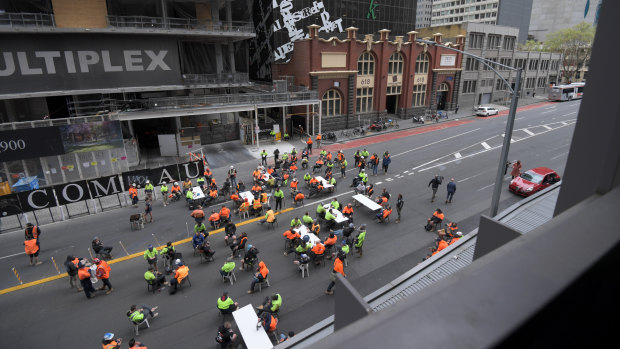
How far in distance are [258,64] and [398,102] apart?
21229mm

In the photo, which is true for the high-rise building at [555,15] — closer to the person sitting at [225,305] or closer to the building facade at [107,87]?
the building facade at [107,87]

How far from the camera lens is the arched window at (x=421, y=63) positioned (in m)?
47.0

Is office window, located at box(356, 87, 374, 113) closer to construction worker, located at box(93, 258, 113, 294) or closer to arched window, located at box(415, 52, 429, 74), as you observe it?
arched window, located at box(415, 52, 429, 74)

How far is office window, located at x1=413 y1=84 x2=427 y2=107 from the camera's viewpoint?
48406 mm

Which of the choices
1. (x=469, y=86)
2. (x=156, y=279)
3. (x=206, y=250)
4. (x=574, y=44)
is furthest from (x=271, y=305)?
(x=574, y=44)

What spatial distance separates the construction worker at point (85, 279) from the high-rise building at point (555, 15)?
11922 centimetres

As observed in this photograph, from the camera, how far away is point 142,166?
97.8 feet

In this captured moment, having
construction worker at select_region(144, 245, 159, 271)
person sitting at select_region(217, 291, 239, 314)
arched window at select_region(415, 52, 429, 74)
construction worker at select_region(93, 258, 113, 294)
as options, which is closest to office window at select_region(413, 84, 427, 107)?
arched window at select_region(415, 52, 429, 74)

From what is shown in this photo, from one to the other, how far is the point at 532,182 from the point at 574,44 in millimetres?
75295

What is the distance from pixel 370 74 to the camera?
4303cm

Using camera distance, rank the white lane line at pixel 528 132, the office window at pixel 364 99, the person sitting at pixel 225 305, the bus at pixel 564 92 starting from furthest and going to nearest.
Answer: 1. the bus at pixel 564 92
2. the office window at pixel 364 99
3. the white lane line at pixel 528 132
4. the person sitting at pixel 225 305

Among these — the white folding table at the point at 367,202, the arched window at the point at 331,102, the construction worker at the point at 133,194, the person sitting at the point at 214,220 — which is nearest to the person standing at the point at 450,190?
the white folding table at the point at 367,202

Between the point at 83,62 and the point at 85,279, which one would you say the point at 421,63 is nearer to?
the point at 83,62

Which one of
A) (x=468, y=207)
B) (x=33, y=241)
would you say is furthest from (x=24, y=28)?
(x=468, y=207)
